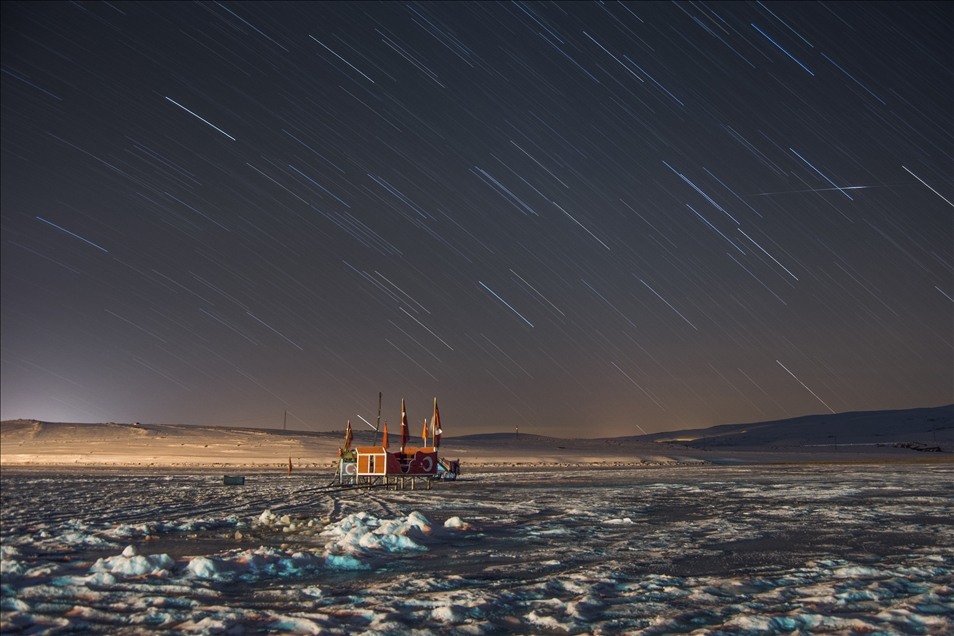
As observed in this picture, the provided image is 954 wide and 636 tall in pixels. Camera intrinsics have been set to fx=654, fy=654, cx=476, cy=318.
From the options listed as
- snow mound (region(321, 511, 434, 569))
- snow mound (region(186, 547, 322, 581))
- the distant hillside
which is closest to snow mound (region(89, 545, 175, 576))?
snow mound (region(186, 547, 322, 581))

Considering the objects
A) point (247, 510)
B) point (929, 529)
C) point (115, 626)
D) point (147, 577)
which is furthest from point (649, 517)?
point (115, 626)

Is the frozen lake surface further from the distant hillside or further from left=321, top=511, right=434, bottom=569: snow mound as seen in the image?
the distant hillside

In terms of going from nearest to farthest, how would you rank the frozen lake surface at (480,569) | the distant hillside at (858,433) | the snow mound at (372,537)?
the frozen lake surface at (480,569)
the snow mound at (372,537)
the distant hillside at (858,433)

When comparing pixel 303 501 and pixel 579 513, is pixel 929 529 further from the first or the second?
pixel 303 501

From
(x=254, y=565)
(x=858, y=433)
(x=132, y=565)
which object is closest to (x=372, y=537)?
(x=254, y=565)

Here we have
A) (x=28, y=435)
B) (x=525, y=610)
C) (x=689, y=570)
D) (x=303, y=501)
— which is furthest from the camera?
(x=28, y=435)

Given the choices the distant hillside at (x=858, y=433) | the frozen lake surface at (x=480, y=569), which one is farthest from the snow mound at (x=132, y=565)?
the distant hillside at (x=858, y=433)

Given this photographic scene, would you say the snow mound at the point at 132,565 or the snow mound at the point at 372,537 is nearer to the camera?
the snow mound at the point at 132,565

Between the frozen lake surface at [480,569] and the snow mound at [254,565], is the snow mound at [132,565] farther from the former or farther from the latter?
the snow mound at [254,565]

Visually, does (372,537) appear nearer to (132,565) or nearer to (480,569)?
(480,569)
